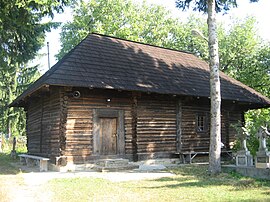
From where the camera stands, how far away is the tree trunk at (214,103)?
1052 cm

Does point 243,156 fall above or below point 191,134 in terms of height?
below

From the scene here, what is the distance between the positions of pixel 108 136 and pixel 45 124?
120 inches

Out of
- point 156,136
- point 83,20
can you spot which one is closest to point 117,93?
point 156,136

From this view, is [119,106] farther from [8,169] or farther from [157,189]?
[157,189]

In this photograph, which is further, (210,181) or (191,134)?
(191,134)

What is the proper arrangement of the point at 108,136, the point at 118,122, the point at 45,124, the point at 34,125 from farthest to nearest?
the point at 34,125
the point at 45,124
the point at 118,122
the point at 108,136

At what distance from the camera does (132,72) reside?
14.4 metres

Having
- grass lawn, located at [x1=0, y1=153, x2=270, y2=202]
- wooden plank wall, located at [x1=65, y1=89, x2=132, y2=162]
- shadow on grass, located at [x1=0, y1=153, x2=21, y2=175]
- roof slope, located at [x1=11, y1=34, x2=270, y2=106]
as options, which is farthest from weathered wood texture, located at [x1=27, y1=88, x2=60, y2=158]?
grass lawn, located at [x1=0, y1=153, x2=270, y2=202]

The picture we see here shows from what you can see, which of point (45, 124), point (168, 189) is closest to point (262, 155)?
point (168, 189)

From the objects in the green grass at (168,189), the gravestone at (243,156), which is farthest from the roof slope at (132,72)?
the green grass at (168,189)

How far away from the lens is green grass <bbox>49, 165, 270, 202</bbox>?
690 centimetres

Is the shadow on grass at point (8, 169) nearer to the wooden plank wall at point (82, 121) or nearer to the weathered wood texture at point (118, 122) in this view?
the weathered wood texture at point (118, 122)

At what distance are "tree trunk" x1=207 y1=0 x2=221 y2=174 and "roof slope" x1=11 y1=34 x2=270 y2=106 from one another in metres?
3.24

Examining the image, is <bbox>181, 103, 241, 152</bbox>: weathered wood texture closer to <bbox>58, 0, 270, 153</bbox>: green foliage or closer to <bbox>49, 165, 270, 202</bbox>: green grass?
<bbox>49, 165, 270, 202</bbox>: green grass
